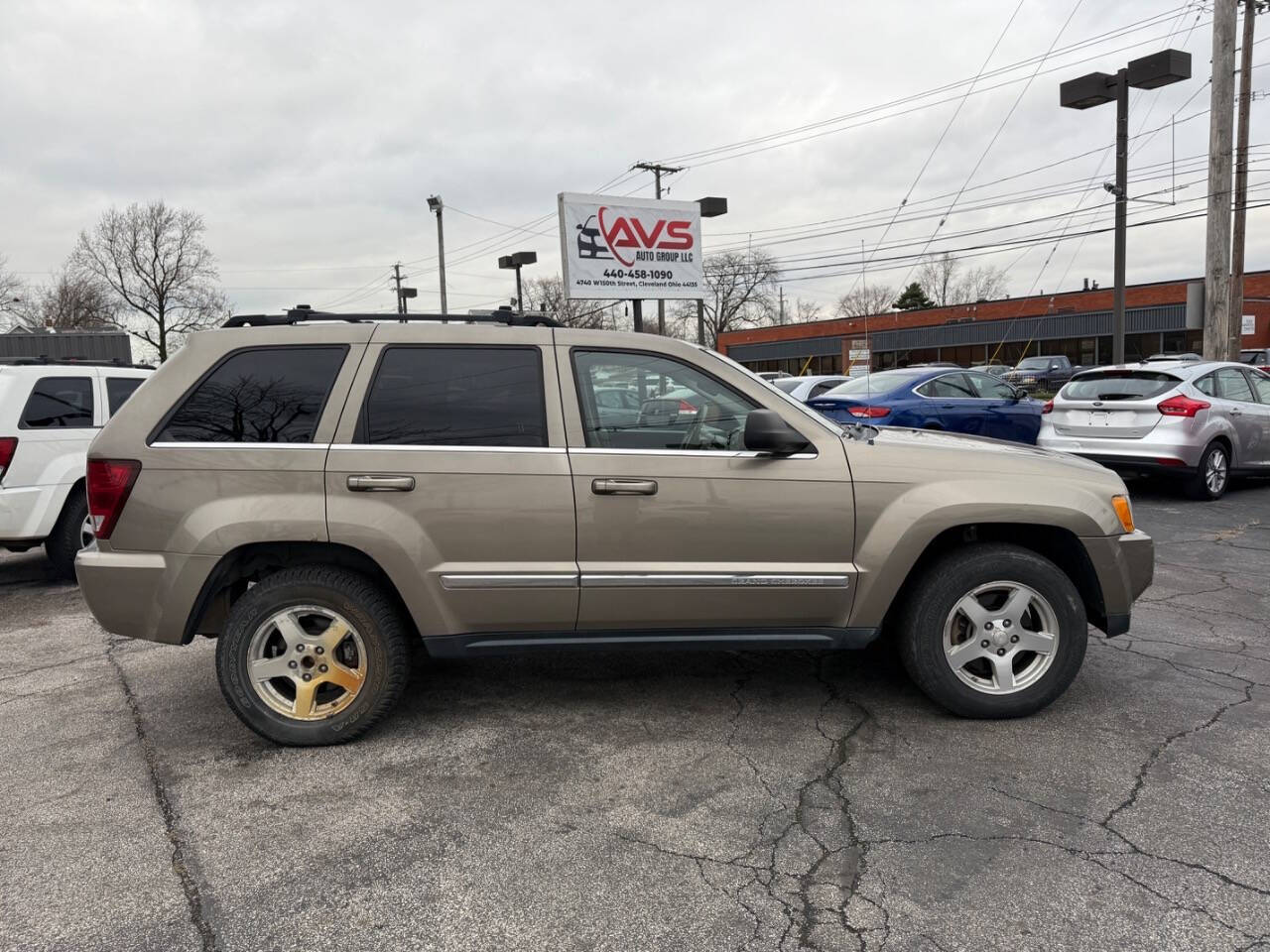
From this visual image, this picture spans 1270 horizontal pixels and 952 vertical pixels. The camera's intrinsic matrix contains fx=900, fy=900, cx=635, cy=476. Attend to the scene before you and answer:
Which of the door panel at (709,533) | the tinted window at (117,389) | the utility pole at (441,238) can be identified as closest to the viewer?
the door panel at (709,533)

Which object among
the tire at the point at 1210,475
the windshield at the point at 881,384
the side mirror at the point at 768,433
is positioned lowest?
the tire at the point at 1210,475

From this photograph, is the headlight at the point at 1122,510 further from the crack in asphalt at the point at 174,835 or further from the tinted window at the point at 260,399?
the crack in asphalt at the point at 174,835

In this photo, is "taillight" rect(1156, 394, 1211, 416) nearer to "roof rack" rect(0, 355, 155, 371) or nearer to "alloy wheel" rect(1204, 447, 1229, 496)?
"alloy wheel" rect(1204, 447, 1229, 496)

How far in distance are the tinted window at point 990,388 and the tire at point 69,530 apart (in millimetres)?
10236

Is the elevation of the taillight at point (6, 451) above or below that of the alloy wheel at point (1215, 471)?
above

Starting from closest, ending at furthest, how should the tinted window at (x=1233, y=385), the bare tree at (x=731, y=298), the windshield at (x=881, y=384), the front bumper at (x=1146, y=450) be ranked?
the front bumper at (x=1146, y=450)
the tinted window at (x=1233, y=385)
the windshield at (x=881, y=384)
the bare tree at (x=731, y=298)

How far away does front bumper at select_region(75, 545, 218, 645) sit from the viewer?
368 cm

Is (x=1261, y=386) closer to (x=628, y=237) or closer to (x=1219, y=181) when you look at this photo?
(x=1219, y=181)

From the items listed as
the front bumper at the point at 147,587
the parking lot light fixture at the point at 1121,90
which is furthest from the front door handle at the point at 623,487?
the parking lot light fixture at the point at 1121,90

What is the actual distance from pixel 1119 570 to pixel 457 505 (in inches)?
114

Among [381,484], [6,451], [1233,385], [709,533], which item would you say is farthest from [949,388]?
[6,451]

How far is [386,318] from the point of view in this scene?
3.96 metres

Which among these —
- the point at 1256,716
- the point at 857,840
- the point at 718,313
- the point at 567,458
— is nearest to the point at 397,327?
the point at 567,458

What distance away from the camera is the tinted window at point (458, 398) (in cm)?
378
